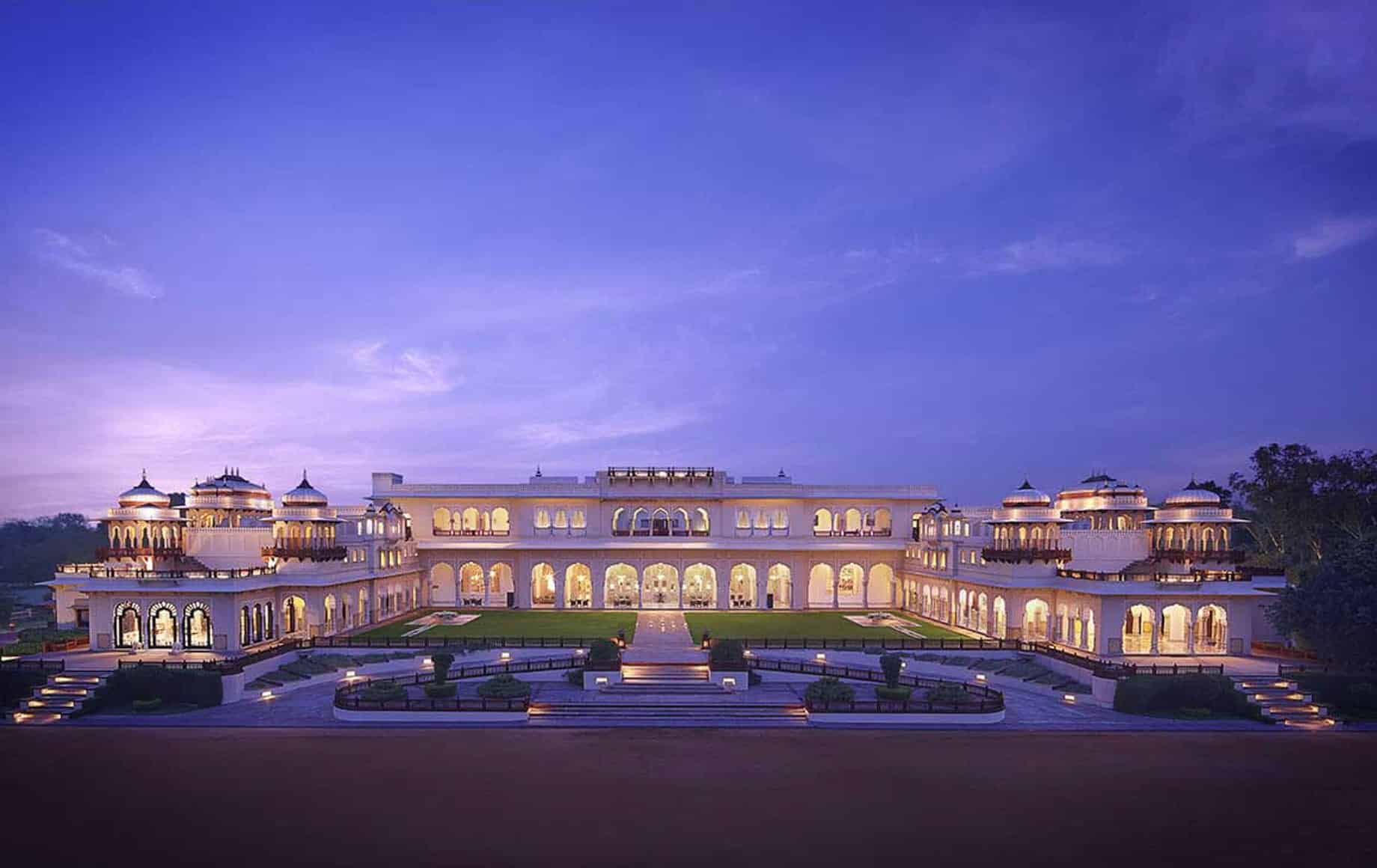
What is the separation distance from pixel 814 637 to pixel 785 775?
21.9 meters

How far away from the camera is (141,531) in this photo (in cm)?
4234

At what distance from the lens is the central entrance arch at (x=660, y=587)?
2258 inches

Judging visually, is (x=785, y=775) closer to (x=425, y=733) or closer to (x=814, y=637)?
(x=425, y=733)

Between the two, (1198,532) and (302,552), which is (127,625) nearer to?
(302,552)

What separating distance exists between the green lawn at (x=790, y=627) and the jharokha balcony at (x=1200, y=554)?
1158cm

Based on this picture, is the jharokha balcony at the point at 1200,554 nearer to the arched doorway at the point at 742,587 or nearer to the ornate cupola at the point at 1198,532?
the ornate cupola at the point at 1198,532

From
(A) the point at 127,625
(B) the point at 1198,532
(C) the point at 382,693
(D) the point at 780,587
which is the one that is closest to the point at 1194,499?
(B) the point at 1198,532

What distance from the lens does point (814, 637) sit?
4372 cm

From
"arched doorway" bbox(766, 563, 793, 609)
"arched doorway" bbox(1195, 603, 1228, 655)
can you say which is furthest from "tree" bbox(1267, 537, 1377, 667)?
"arched doorway" bbox(766, 563, 793, 609)

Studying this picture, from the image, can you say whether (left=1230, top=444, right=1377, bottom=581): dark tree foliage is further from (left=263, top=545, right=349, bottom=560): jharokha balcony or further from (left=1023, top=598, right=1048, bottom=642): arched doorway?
(left=263, top=545, right=349, bottom=560): jharokha balcony

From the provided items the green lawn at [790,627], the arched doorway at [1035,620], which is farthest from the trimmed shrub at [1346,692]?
the green lawn at [790,627]

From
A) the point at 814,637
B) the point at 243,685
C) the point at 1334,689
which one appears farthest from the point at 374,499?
the point at 1334,689

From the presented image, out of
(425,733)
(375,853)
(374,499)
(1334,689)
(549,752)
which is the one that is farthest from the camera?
(374,499)

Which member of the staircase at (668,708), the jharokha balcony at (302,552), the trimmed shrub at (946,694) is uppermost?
the jharokha balcony at (302,552)
